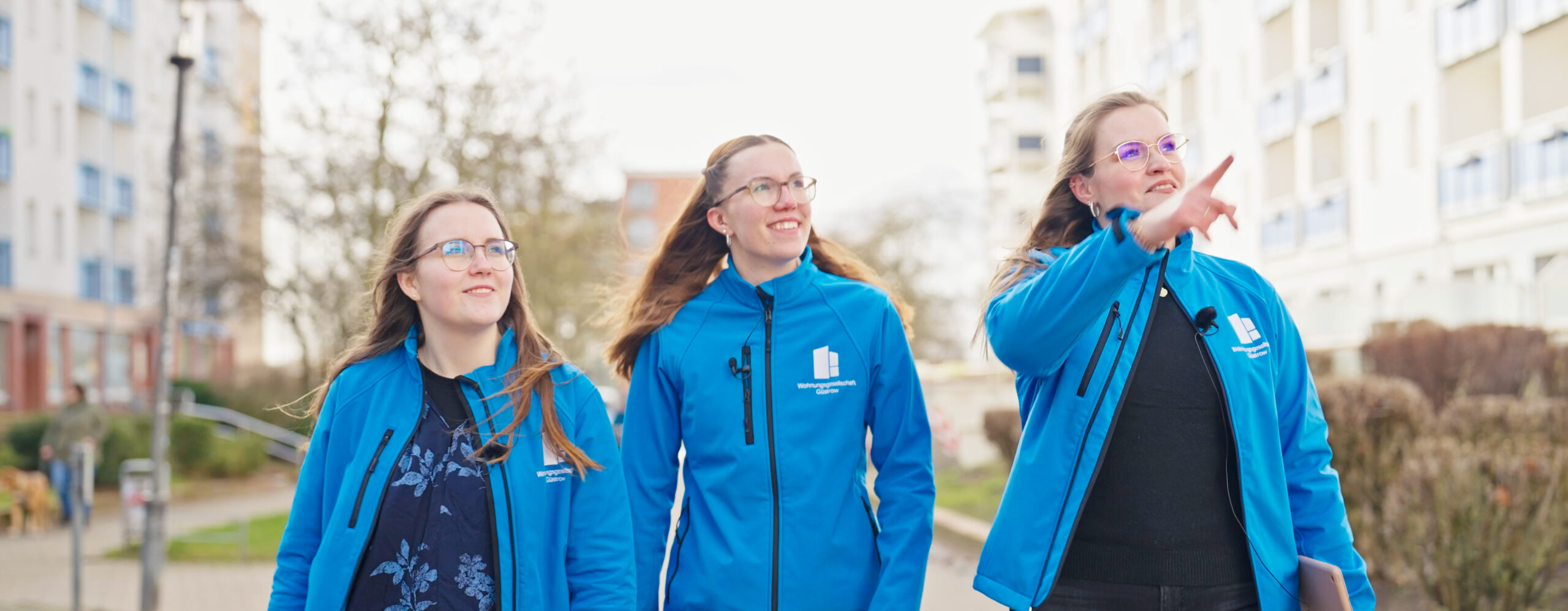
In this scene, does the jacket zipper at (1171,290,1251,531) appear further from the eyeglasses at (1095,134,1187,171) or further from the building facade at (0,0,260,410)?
the building facade at (0,0,260,410)

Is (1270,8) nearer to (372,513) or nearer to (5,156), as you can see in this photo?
Result: (5,156)

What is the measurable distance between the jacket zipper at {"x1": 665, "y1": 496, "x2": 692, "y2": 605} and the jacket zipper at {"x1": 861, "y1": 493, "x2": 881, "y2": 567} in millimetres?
486

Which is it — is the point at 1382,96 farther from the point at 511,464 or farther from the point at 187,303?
the point at 511,464

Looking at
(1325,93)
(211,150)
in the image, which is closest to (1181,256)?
(211,150)

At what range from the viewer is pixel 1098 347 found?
319cm

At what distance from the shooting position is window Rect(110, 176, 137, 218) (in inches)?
1711

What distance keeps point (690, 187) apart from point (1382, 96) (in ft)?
94.5

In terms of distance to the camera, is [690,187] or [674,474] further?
[690,187]

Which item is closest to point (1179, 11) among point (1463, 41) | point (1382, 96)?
point (1382, 96)

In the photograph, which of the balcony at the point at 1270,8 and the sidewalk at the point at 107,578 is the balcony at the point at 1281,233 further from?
the sidewalk at the point at 107,578

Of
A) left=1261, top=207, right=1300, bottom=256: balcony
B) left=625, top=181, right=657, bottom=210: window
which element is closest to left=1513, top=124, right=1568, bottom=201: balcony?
left=1261, top=207, right=1300, bottom=256: balcony

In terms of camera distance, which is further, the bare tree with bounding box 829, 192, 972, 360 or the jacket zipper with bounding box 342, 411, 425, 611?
the bare tree with bounding box 829, 192, 972, 360

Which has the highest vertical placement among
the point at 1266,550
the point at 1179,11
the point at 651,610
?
the point at 1179,11

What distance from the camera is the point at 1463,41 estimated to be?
84.4 ft
